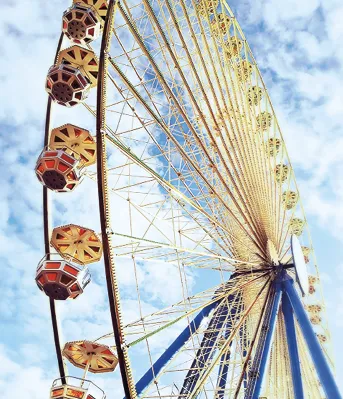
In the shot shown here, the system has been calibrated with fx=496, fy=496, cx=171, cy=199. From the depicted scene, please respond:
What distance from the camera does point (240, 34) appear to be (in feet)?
52.9

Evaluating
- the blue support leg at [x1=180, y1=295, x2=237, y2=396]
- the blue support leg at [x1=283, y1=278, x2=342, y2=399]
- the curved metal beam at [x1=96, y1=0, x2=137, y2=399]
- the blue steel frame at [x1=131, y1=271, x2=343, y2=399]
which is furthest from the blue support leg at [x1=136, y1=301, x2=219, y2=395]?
the curved metal beam at [x1=96, y1=0, x2=137, y2=399]

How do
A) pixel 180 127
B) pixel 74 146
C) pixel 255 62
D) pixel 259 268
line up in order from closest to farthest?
1. pixel 74 146
2. pixel 180 127
3. pixel 259 268
4. pixel 255 62

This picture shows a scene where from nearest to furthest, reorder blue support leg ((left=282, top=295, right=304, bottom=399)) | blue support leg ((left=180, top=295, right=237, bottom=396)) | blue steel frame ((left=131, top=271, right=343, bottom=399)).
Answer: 1. blue steel frame ((left=131, top=271, right=343, bottom=399))
2. blue support leg ((left=282, top=295, right=304, bottom=399))
3. blue support leg ((left=180, top=295, right=237, bottom=396))

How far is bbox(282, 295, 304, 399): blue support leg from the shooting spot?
12023 mm

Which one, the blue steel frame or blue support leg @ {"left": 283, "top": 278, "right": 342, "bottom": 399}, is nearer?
blue support leg @ {"left": 283, "top": 278, "right": 342, "bottom": 399}

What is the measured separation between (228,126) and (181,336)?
5.67 m

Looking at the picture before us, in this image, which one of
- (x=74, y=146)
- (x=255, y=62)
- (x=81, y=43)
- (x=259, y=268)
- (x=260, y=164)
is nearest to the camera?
(x=74, y=146)

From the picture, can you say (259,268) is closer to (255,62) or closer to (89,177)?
(89,177)

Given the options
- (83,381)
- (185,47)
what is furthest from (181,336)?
(185,47)

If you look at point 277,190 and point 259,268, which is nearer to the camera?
point 259,268

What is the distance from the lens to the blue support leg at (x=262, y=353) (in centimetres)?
1081

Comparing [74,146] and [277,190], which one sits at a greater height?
[277,190]

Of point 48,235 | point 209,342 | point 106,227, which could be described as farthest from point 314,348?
point 48,235

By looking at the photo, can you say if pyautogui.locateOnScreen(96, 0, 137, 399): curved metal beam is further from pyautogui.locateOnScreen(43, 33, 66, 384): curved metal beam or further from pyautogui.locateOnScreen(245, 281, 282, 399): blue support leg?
pyautogui.locateOnScreen(245, 281, 282, 399): blue support leg
